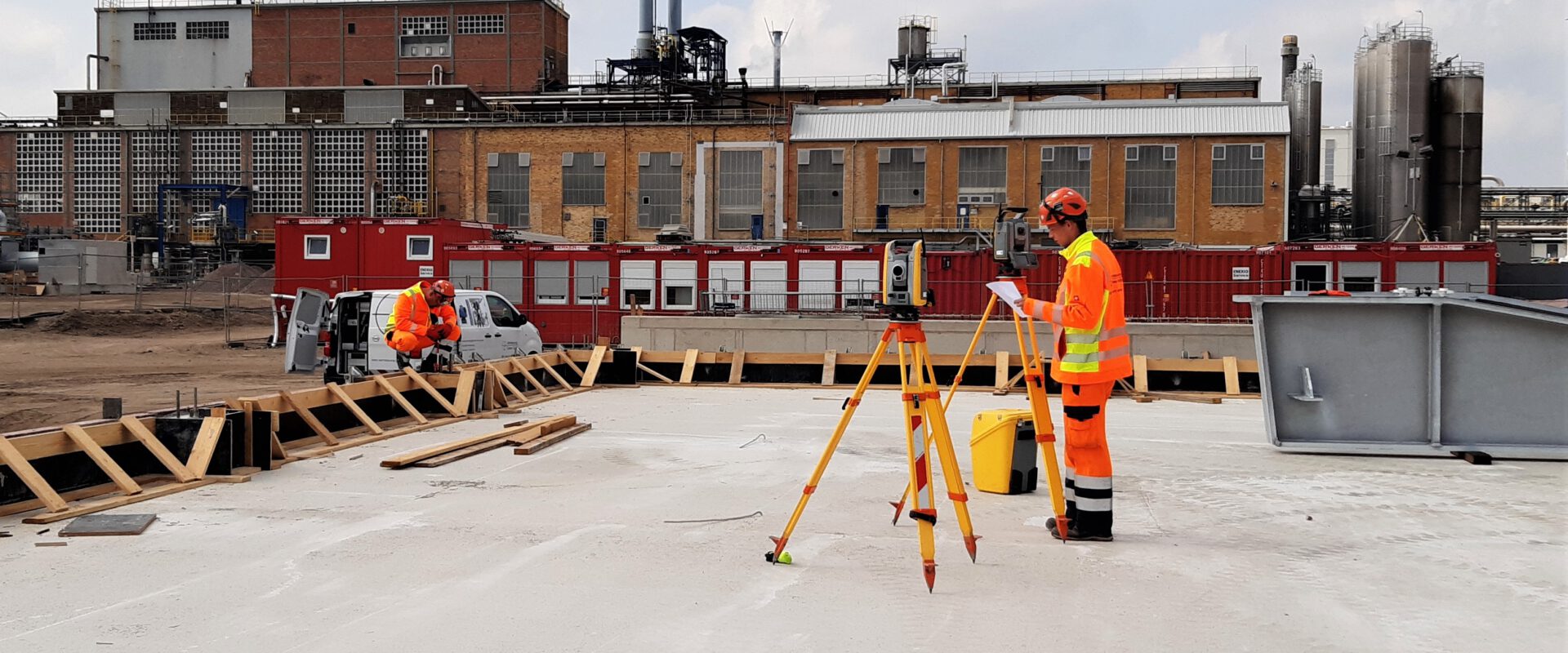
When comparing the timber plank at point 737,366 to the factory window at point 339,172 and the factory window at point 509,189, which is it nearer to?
the factory window at point 509,189

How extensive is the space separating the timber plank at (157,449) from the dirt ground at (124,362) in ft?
24.2

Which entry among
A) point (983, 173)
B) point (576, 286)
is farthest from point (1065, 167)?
point (576, 286)

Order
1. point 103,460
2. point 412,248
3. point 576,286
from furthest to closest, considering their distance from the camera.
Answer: point 412,248
point 576,286
point 103,460

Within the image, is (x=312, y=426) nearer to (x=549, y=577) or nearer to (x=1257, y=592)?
(x=549, y=577)

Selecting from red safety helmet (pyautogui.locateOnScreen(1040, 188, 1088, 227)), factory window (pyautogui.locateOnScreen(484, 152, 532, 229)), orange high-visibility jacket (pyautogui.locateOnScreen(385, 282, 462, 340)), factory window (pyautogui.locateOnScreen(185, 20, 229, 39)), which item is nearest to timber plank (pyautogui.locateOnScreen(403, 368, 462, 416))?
orange high-visibility jacket (pyautogui.locateOnScreen(385, 282, 462, 340))

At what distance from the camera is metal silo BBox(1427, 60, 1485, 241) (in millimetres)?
51531

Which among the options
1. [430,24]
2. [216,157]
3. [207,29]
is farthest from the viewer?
[207,29]

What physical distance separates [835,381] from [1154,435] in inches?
343

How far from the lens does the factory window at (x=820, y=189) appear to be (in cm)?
5431

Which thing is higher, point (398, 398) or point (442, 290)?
point (442, 290)

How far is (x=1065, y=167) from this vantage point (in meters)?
52.2

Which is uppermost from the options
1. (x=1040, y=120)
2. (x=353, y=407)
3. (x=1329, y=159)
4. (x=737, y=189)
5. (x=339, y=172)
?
(x=1329, y=159)

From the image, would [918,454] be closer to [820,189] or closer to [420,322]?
[420,322]

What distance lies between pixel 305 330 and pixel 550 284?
49.3ft
